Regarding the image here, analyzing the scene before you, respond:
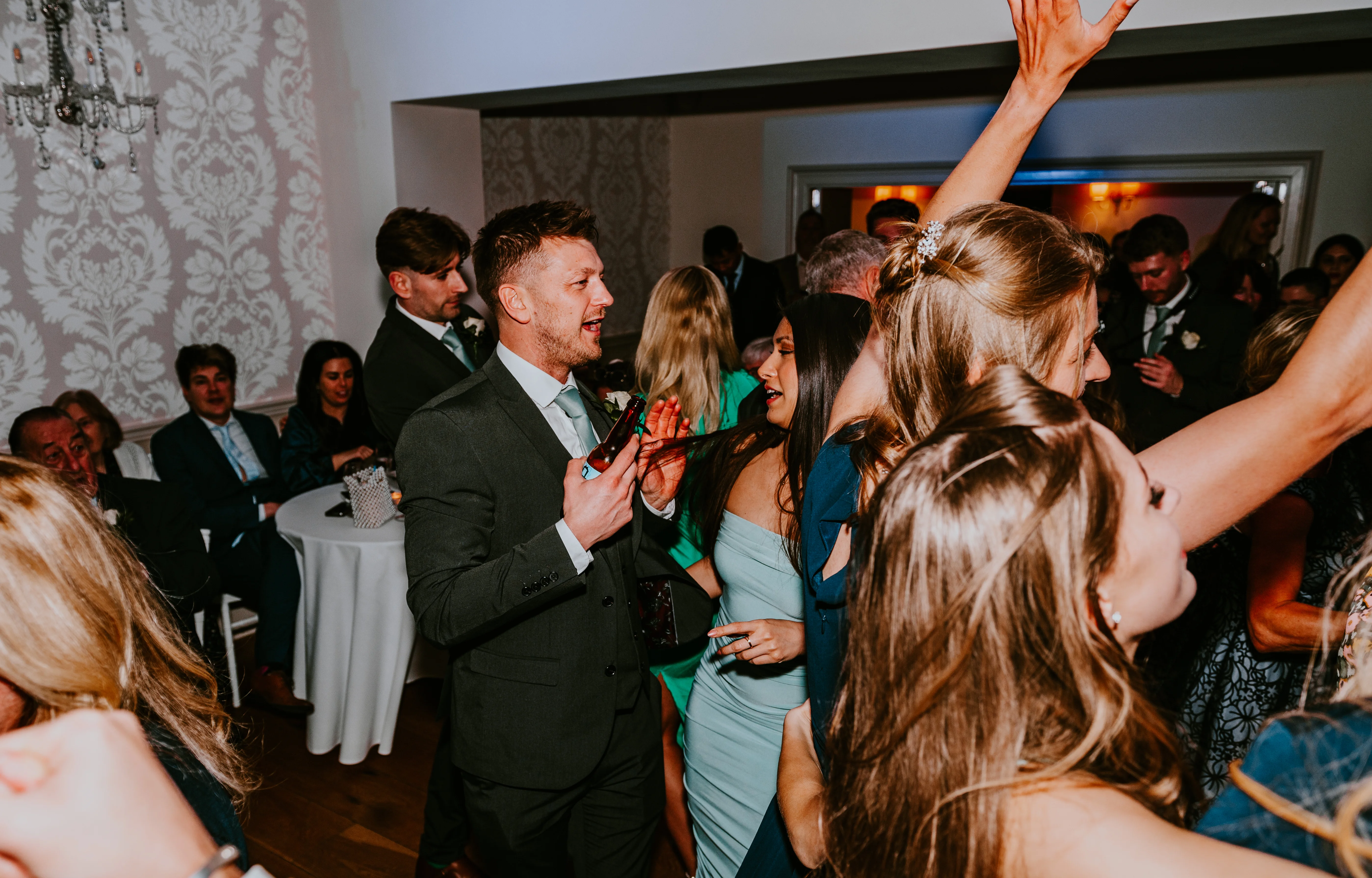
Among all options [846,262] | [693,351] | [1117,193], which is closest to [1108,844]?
[846,262]

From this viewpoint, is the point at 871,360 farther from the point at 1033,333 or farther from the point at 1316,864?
the point at 1316,864

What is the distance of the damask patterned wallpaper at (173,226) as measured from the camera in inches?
136

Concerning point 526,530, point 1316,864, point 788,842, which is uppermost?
point 1316,864

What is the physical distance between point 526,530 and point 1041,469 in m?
1.16

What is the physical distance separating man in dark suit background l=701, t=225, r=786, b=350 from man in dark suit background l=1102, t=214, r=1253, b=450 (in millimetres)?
2292

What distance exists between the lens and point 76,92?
344cm

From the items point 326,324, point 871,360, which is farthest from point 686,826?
point 326,324

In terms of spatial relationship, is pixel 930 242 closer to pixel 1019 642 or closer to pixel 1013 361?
pixel 1013 361

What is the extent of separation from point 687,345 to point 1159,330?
2.31 meters

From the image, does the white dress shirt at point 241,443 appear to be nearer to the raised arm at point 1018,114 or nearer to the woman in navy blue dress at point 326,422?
the woman in navy blue dress at point 326,422

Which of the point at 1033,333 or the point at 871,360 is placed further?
the point at 871,360

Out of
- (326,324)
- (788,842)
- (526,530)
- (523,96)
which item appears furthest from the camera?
(326,324)

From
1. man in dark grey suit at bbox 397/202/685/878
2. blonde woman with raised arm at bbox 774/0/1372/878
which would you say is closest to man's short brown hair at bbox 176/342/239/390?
man in dark grey suit at bbox 397/202/685/878

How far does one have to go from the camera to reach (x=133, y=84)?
3.62 metres
